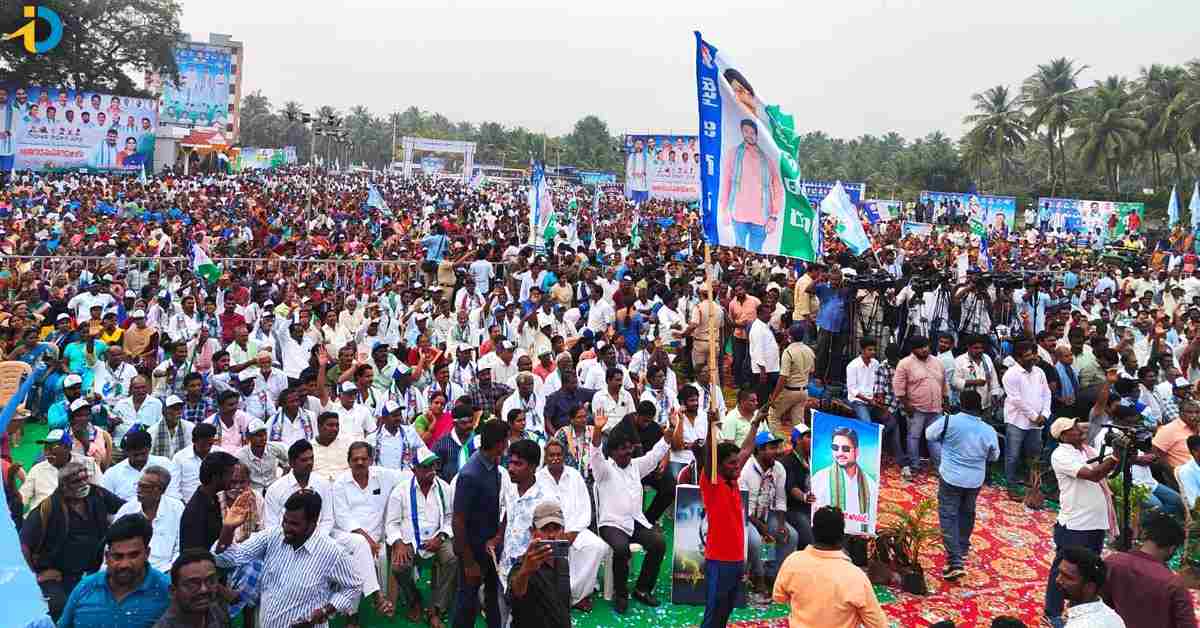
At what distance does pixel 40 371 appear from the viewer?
30.6 feet

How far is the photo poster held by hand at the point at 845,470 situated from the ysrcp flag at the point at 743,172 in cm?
153

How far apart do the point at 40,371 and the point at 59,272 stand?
17.5ft

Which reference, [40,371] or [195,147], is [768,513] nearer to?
[40,371]

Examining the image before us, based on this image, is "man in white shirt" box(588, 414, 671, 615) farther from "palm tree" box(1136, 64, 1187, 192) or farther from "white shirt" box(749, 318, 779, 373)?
"palm tree" box(1136, 64, 1187, 192)

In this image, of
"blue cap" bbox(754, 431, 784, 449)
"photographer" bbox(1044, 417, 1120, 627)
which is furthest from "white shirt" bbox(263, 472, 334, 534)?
"photographer" bbox(1044, 417, 1120, 627)

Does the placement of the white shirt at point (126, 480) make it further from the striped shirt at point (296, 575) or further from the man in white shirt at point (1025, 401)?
the man in white shirt at point (1025, 401)

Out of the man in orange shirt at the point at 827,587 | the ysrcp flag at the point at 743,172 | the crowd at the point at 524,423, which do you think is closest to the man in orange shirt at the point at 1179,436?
the crowd at the point at 524,423

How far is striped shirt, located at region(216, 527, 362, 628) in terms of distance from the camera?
4.82m

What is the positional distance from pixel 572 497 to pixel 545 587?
1439 millimetres

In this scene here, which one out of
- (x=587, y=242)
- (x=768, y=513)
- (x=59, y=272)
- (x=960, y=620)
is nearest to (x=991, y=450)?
(x=960, y=620)

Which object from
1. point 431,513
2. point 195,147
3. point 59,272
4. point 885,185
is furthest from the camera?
point 885,185

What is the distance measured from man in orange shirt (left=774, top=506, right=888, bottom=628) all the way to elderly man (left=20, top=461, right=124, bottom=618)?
3795 millimetres

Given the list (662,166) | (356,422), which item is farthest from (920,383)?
(662,166)

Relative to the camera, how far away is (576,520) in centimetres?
602
